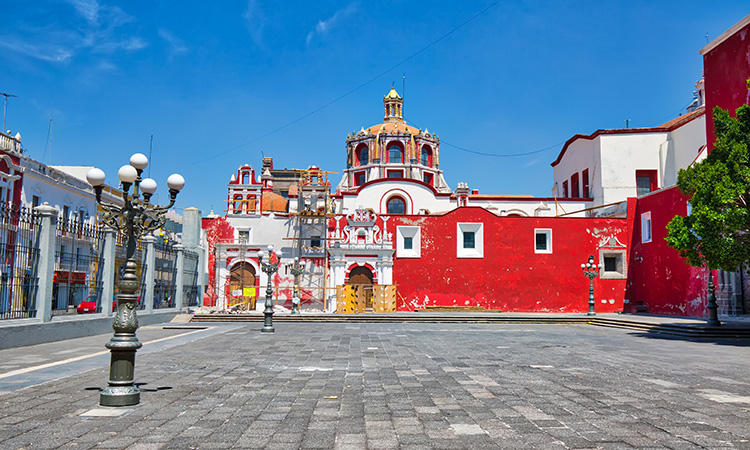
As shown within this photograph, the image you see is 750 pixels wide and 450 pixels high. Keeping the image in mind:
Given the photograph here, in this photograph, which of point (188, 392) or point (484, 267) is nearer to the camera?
point (188, 392)

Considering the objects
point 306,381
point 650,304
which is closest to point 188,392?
point 306,381

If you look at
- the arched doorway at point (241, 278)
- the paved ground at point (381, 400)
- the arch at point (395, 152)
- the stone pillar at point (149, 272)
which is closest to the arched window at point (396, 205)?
the arch at point (395, 152)

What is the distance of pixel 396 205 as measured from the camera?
37281mm

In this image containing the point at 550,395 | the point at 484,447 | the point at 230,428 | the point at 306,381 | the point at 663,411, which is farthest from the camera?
the point at 306,381

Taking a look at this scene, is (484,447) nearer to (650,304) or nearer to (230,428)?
(230,428)

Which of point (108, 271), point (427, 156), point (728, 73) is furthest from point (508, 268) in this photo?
point (108, 271)

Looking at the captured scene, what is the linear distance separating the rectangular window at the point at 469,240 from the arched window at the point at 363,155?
1716cm

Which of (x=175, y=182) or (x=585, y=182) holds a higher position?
(x=585, y=182)

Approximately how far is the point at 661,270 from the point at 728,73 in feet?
31.4

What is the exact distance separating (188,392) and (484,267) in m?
25.4

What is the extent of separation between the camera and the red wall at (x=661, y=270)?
24.3 metres

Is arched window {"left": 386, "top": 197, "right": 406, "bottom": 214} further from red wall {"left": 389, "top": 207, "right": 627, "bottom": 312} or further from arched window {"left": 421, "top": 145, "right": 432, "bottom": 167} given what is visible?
arched window {"left": 421, "top": 145, "right": 432, "bottom": 167}

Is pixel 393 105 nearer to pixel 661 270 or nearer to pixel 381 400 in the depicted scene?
pixel 661 270

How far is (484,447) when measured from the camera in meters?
4.10
